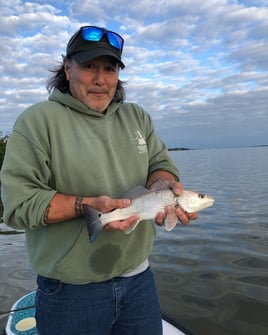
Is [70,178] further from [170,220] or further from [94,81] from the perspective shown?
[170,220]

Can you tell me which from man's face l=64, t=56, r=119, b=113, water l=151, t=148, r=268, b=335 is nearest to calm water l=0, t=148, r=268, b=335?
water l=151, t=148, r=268, b=335

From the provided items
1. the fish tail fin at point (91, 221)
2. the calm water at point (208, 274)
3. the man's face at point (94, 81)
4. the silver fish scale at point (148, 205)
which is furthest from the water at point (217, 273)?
the man's face at point (94, 81)

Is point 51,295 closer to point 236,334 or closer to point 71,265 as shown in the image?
point 71,265

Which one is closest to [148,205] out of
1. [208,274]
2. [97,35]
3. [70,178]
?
[70,178]

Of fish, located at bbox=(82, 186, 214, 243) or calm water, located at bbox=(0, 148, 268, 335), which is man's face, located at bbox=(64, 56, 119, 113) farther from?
calm water, located at bbox=(0, 148, 268, 335)

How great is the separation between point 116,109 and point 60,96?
561mm

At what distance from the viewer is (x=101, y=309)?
2875mm

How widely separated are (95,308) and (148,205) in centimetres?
98

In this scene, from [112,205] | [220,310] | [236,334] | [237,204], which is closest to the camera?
[112,205]

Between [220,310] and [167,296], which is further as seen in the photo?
[167,296]

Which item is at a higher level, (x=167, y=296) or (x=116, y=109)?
(x=116, y=109)

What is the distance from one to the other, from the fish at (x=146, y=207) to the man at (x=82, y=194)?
0.06 meters

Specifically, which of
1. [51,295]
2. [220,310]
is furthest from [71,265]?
[220,310]

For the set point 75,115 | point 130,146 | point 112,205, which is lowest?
point 112,205
